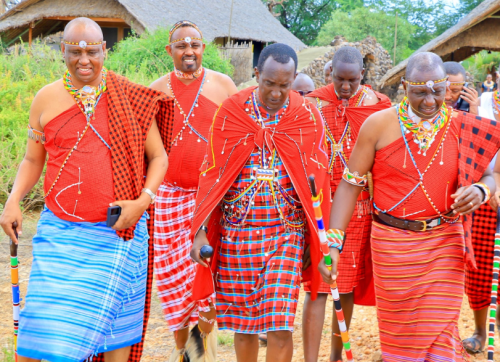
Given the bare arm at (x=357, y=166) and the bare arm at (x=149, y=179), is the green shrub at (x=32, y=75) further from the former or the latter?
the bare arm at (x=357, y=166)

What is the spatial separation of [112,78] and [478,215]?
11.2 feet

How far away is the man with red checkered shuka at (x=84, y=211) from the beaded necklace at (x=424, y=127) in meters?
1.77

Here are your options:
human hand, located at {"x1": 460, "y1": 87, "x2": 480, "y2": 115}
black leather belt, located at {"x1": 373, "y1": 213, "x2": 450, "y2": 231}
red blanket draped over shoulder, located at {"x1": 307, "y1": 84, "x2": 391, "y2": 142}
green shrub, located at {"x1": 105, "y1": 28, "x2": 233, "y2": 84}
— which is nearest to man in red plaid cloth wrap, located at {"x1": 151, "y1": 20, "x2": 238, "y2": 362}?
red blanket draped over shoulder, located at {"x1": 307, "y1": 84, "x2": 391, "y2": 142}

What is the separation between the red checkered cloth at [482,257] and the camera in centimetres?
558

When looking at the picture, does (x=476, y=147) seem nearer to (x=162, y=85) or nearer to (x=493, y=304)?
(x=493, y=304)

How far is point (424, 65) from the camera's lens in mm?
4152

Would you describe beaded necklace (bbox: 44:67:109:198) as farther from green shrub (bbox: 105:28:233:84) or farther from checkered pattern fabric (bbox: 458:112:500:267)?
green shrub (bbox: 105:28:233:84)

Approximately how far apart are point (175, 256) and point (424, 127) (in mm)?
2548

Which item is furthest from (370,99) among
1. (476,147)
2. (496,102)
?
(476,147)

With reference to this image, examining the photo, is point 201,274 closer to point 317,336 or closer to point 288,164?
point 288,164

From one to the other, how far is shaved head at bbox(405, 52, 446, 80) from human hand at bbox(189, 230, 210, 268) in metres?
1.74

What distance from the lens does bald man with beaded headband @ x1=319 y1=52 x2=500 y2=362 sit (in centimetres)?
407

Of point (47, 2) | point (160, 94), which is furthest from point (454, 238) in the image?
point (47, 2)

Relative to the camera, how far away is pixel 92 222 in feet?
13.8
